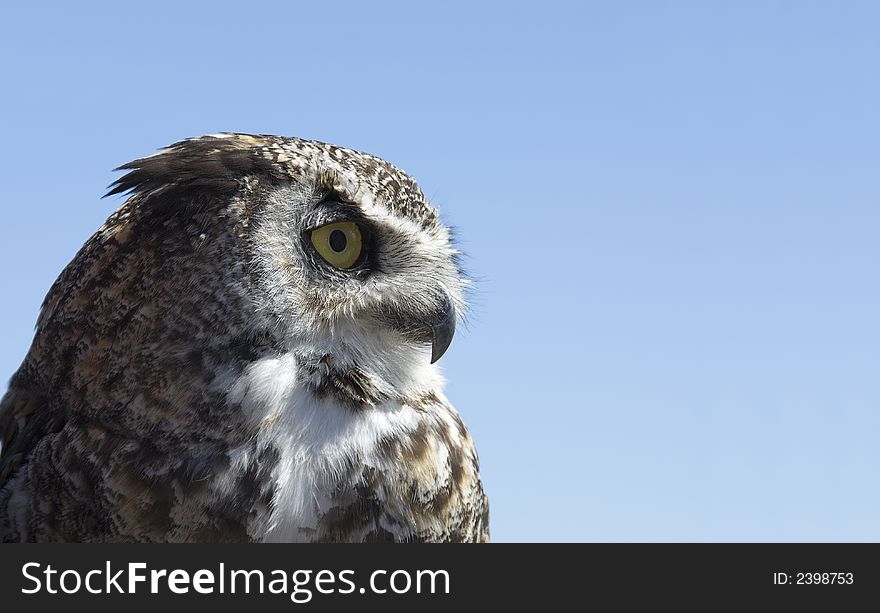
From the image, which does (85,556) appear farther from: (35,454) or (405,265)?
(405,265)

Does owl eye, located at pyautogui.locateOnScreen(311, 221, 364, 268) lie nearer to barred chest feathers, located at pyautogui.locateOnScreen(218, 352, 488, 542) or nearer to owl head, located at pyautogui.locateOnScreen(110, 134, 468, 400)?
owl head, located at pyautogui.locateOnScreen(110, 134, 468, 400)

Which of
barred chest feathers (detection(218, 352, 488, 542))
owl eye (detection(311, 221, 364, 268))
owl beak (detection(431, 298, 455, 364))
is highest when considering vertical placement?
owl eye (detection(311, 221, 364, 268))

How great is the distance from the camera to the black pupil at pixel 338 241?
318 centimetres

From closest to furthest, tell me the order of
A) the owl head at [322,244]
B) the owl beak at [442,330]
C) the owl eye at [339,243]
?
the owl head at [322,244]
the owl eye at [339,243]
the owl beak at [442,330]

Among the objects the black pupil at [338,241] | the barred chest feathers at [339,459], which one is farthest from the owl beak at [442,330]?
the black pupil at [338,241]

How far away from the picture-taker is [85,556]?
2.77 m

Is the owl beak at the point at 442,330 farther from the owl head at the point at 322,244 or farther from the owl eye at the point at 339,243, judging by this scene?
the owl eye at the point at 339,243

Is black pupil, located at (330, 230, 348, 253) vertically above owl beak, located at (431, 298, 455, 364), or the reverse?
black pupil, located at (330, 230, 348, 253)

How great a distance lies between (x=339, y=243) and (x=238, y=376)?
612 millimetres

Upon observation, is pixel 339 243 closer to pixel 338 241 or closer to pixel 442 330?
pixel 338 241

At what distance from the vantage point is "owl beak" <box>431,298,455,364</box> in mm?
3424

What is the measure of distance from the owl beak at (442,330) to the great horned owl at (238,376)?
0.10 meters

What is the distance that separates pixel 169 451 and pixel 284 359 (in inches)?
17.4

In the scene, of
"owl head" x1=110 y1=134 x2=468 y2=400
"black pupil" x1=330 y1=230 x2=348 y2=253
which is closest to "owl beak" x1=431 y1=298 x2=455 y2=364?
"owl head" x1=110 y1=134 x2=468 y2=400
